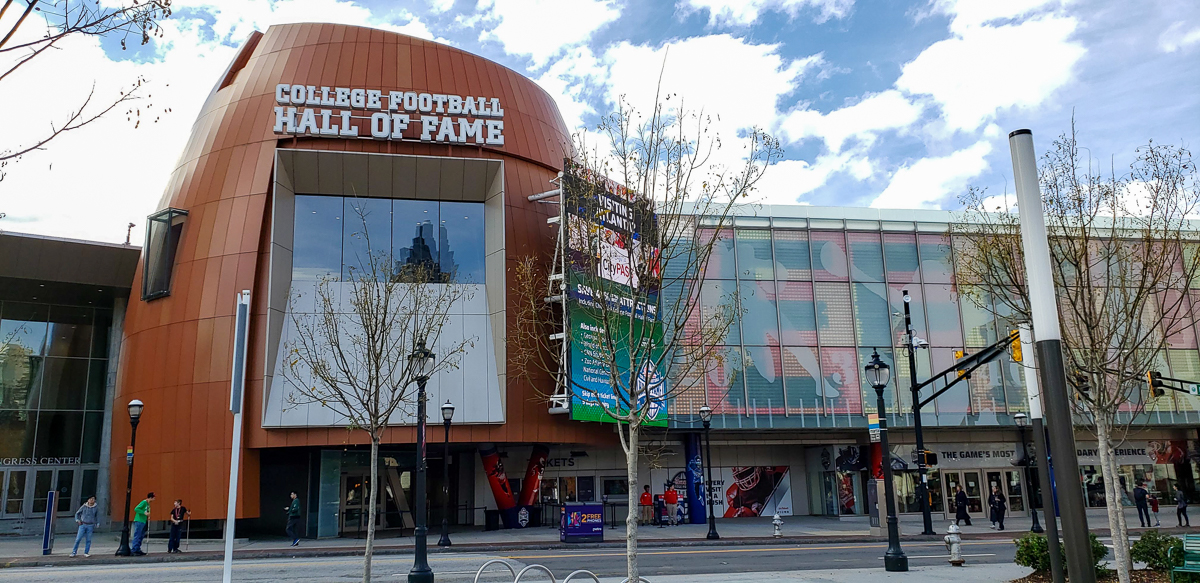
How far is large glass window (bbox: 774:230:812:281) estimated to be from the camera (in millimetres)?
38688

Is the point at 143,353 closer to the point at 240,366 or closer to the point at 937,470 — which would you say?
the point at 240,366

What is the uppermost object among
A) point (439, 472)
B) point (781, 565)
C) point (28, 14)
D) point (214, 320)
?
point (214, 320)

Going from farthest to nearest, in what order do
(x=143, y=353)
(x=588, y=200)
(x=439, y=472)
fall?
(x=439, y=472) → (x=143, y=353) → (x=588, y=200)

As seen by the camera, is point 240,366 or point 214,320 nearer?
point 240,366

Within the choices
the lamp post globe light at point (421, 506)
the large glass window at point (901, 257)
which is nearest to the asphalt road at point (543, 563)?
the lamp post globe light at point (421, 506)

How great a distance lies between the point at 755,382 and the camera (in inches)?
1462

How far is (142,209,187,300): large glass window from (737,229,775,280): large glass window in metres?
23.8

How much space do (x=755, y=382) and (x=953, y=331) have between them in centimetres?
1009

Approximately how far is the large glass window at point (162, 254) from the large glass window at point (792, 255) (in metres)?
25.6

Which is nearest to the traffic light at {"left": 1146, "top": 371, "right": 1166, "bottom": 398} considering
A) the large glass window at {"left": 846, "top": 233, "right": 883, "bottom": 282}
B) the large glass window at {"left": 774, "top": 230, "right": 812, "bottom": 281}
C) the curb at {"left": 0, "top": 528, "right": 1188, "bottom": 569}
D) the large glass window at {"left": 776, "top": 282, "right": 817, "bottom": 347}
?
the curb at {"left": 0, "top": 528, "right": 1188, "bottom": 569}

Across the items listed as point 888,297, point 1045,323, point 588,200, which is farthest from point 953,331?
point 1045,323

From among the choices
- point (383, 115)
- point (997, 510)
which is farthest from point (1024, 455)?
point (383, 115)

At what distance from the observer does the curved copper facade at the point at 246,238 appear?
96.2ft

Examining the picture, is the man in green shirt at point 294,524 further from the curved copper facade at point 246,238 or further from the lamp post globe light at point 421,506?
the lamp post globe light at point 421,506
